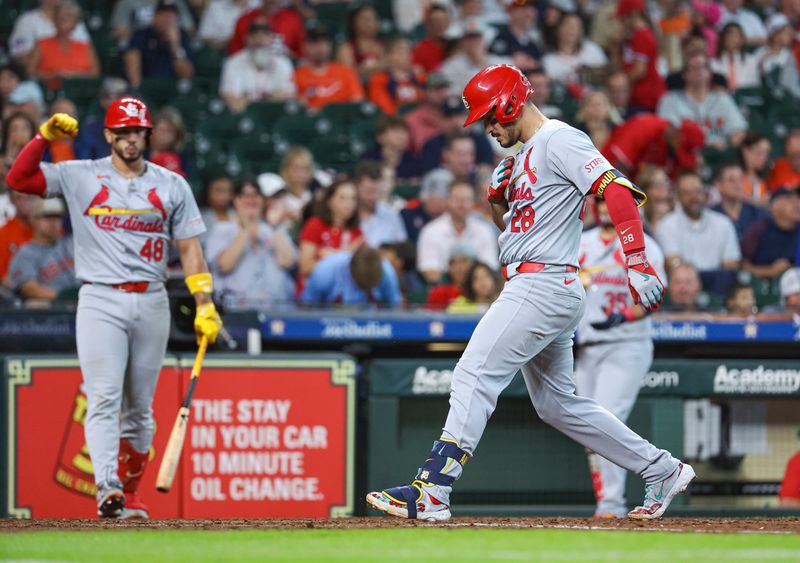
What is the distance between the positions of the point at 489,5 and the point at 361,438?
294 inches

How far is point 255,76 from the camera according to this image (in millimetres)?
12547

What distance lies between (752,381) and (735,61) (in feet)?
21.3

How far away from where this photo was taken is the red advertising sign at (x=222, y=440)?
8.05 m

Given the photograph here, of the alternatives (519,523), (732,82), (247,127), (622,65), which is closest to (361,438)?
(519,523)

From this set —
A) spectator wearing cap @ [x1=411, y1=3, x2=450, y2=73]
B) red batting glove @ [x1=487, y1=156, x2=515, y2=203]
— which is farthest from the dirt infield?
spectator wearing cap @ [x1=411, y1=3, x2=450, y2=73]

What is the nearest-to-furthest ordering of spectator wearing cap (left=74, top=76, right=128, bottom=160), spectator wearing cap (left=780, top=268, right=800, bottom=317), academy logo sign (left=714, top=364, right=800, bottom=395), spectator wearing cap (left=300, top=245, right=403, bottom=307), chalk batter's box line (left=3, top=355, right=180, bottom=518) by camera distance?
chalk batter's box line (left=3, top=355, right=180, bottom=518), academy logo sign (left=714, top=364, right=800, bottom=395), spectator wearing cap (left=300, top=245, right=403, bottom=307), spectator wearing cap (left=780, top=268, right=800, bottom=317), spectator wearing cap (left=74, top=76, right=128, bottom=160)

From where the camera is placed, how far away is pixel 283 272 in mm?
9703

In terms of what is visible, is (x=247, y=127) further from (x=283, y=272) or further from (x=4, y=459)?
(x=4, y=459)

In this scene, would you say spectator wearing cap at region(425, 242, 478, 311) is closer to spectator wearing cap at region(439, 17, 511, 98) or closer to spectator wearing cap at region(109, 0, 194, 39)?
spectator wearing cap at region(439, 17, 511, 98)

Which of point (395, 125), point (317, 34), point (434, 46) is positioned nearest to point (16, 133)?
point (395, 125)

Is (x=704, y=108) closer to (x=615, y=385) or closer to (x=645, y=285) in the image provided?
(x=615, y=385)

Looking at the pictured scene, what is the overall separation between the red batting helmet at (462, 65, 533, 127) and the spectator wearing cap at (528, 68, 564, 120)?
20.5ft

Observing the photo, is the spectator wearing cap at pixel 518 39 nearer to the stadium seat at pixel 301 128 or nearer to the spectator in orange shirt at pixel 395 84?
the spectator in orange shirt at pixel 395 84

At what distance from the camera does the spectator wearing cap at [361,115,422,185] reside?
451 inches
